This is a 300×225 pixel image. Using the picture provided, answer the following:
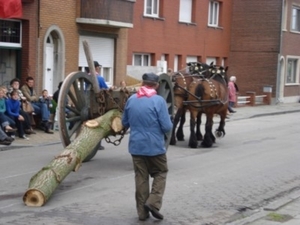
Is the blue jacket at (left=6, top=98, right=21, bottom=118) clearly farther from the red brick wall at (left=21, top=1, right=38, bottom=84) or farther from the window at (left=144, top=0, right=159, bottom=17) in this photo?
the window at (left=144, top=0, right=159, bottom=17)

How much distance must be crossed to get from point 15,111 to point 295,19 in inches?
1070

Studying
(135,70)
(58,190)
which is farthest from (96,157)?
(135,70)

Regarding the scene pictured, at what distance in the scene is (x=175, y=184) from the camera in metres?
11.3

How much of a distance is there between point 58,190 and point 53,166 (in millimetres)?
636

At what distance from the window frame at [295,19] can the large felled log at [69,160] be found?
29510mm

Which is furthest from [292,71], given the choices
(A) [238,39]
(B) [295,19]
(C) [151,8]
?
(C) [151,8]

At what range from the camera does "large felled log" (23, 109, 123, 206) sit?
9.30m

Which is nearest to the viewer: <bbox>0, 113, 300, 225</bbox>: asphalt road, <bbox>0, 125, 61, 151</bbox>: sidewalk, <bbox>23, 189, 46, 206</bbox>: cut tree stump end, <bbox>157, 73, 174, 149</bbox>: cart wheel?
<bbox>0, 113, 300, 225</bbox>: asphalt road

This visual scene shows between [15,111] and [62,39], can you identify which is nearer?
[15,111]

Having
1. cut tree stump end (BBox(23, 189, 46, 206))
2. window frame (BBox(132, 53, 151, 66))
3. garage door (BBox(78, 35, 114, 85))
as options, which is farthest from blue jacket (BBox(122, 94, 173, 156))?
window frame (BBox(132, 53, 151, 66))

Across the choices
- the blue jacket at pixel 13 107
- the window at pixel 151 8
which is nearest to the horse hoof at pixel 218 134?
the blue jacket at pixel 13 107

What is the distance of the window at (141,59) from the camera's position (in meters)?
28.7

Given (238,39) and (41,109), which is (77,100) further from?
(238,39)

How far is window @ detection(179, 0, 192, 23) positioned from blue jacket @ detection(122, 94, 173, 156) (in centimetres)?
2327
